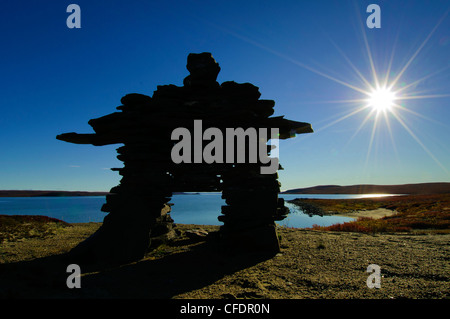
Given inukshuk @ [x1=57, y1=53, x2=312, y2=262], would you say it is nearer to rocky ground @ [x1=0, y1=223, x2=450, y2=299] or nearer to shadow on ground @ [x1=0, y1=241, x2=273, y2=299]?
shadow on ground @ [x1=0, y1=241, x2=273, y2=299]

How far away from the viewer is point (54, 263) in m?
8.90

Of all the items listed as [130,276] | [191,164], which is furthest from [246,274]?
[191,164]

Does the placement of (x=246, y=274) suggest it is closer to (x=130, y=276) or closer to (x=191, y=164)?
(x=130, y=276)

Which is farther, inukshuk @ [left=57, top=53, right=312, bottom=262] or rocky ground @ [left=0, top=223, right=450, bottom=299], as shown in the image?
inukshuk @ [left=57, top=53, right=312, bottom=262]

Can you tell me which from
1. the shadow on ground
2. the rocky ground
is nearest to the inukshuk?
the shadow on ground

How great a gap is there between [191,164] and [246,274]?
5.33 meters

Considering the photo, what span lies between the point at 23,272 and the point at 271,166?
A: 977 cm

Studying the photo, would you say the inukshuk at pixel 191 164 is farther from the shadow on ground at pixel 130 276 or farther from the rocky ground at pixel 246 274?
the rocky ground at pixel 246 274

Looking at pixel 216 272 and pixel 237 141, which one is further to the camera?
pixel 237 141

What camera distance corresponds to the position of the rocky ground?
241 inches

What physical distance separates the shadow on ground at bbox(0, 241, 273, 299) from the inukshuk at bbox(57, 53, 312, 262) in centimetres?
A: 117

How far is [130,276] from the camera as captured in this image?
7.52 m
